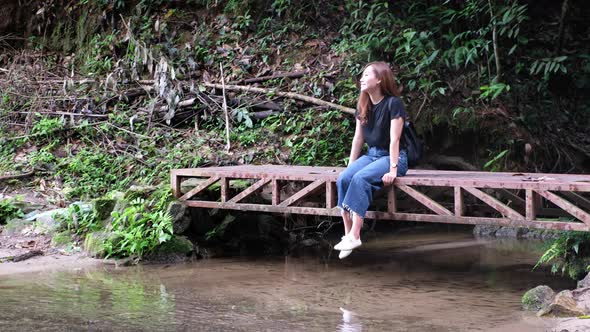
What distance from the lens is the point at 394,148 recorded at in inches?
273

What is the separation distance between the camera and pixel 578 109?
1041 cm

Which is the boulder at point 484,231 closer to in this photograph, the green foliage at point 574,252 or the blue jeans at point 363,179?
the green foliage at point 574,252

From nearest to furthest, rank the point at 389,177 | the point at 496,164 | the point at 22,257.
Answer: the point at 389,177
the point at 22,257
the point at 496,164

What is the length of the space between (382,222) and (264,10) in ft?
15.3

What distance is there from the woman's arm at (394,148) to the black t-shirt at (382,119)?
0.07 m

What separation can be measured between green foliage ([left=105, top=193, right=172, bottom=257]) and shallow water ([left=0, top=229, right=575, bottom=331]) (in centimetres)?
40

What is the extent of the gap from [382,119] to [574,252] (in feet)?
7.10

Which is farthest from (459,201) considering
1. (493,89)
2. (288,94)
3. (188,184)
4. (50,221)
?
(288,94)

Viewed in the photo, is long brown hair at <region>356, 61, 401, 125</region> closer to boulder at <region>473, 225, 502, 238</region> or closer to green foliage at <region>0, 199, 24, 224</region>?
boulder at <region>473, 225, 502, 238</region>

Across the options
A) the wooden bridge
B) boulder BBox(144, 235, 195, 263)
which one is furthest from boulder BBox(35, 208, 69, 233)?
the wooden bridge

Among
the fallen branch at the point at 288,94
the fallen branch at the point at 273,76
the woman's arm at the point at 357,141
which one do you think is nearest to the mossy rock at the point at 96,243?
the woman's arm at the point at 357,141

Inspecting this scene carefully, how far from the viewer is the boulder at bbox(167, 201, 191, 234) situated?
8.56 m

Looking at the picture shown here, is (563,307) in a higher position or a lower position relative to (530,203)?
lower

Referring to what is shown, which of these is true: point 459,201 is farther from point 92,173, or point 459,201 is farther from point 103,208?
point 92,173
